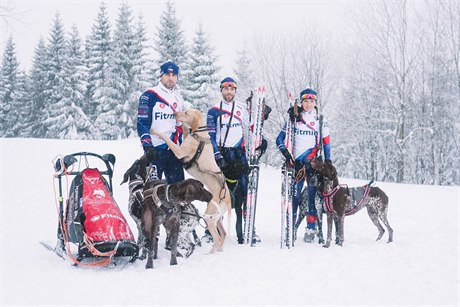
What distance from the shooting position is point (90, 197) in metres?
5.05

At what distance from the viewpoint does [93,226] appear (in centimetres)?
467

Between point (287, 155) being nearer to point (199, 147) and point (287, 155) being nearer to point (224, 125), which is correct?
point (224, 125)

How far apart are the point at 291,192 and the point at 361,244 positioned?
1.24 m

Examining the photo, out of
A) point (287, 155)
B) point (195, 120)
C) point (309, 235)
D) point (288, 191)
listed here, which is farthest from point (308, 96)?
point (309, 235)

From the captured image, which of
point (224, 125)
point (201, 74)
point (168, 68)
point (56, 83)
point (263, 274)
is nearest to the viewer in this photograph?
point (263, 274)

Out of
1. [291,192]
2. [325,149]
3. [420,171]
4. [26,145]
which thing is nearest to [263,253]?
[291,192]

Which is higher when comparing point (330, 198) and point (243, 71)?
point (243, 71)

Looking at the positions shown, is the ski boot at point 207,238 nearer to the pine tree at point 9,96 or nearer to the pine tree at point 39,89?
the pine tree at point 39,89

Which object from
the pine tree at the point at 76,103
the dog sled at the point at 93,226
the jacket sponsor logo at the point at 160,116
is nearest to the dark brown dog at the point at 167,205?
the dog sled at the point at 93,226

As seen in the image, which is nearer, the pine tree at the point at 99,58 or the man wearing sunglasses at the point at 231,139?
the man wearing sunglasses at the point at 231,139

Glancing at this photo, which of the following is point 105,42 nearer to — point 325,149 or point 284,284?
point 325,149

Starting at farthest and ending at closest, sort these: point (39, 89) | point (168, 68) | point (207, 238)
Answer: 1. point (39, 89)
2. point (207, 238)
3. point (168, 68)

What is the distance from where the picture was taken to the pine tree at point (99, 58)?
32.6m

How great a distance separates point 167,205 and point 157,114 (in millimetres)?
1415
